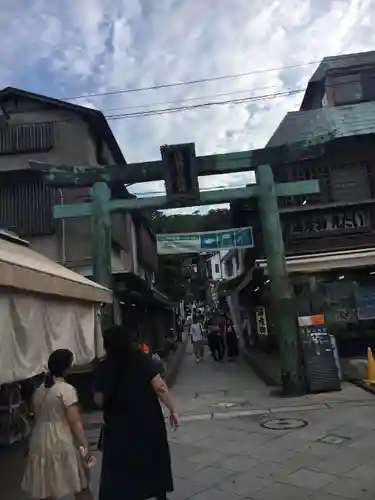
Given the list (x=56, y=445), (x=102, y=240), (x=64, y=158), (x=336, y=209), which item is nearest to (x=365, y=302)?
(x=336, y=209)

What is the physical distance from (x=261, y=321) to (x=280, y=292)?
442 inches

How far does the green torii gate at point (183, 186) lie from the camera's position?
11867mm

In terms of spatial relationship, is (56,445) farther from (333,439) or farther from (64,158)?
(64,158)

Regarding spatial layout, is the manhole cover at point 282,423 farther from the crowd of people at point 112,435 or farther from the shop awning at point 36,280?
the crowd of people at point 112,435

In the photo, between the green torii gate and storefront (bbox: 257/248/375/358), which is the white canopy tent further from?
storefront (bbox: 257/248/375/358)

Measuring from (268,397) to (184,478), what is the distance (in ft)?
18.0

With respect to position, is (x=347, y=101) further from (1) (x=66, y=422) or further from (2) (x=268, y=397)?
(1) (x=66, y=422)

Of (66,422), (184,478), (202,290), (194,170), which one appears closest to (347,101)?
(194,170)

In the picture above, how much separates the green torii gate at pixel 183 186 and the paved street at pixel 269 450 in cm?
305

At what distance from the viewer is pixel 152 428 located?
3910 mm

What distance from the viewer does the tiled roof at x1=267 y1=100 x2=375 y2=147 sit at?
15938 mm

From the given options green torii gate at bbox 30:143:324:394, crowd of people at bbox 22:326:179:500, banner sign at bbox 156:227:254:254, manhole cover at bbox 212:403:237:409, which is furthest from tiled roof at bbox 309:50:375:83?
crowd of people at bbox 22:326:179:500

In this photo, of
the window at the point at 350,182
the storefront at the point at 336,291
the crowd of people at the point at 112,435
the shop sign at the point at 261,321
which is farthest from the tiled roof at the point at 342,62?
the crowd of people at the point at 112,435

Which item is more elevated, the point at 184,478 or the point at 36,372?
the point at 36,372
